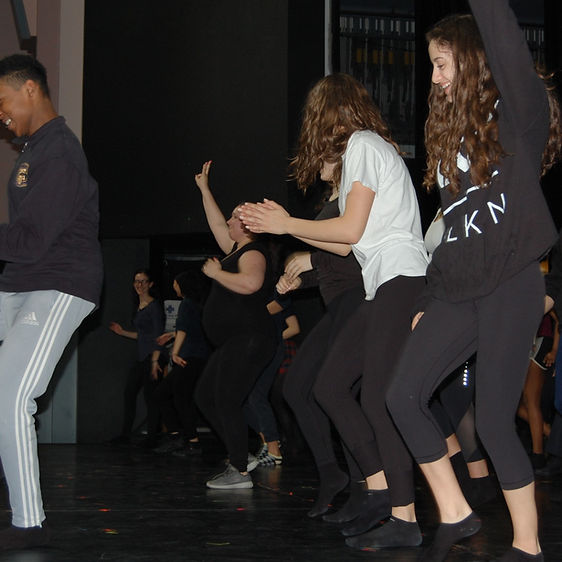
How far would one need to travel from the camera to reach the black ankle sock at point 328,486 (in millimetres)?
3518

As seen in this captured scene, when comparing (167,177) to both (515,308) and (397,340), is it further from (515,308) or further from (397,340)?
(515,308)

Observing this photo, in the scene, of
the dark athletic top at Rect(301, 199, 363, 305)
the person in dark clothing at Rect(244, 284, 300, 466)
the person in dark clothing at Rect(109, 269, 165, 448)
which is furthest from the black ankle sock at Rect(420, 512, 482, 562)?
the person in dark clothing at Rect(109, 269, 165, 448)

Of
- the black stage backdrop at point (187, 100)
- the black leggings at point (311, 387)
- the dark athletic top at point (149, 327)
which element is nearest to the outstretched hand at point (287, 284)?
the black leggings at point (311, 387)

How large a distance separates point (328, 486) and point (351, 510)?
152 mm

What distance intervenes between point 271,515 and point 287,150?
11.6 feet

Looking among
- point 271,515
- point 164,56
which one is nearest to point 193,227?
point 164,56

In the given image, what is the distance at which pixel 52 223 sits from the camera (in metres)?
2.87

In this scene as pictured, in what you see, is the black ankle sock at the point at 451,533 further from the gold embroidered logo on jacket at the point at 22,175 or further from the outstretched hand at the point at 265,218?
the gold embroidered logo on jacket at the point at 22,175

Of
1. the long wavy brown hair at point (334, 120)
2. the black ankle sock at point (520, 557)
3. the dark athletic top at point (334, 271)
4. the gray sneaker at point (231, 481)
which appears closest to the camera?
the black ankle sock at point (520, 557)

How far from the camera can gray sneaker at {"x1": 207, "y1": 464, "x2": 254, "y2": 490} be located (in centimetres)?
453

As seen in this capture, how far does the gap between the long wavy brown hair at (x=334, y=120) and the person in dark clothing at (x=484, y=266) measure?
2.42ft

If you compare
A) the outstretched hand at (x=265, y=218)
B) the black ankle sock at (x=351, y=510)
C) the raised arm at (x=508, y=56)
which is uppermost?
the raised arm at (x=508, y=56)

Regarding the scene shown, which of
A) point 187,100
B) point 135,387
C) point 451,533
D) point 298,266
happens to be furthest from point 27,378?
point 135,387

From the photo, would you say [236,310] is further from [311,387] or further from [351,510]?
[351,510]
